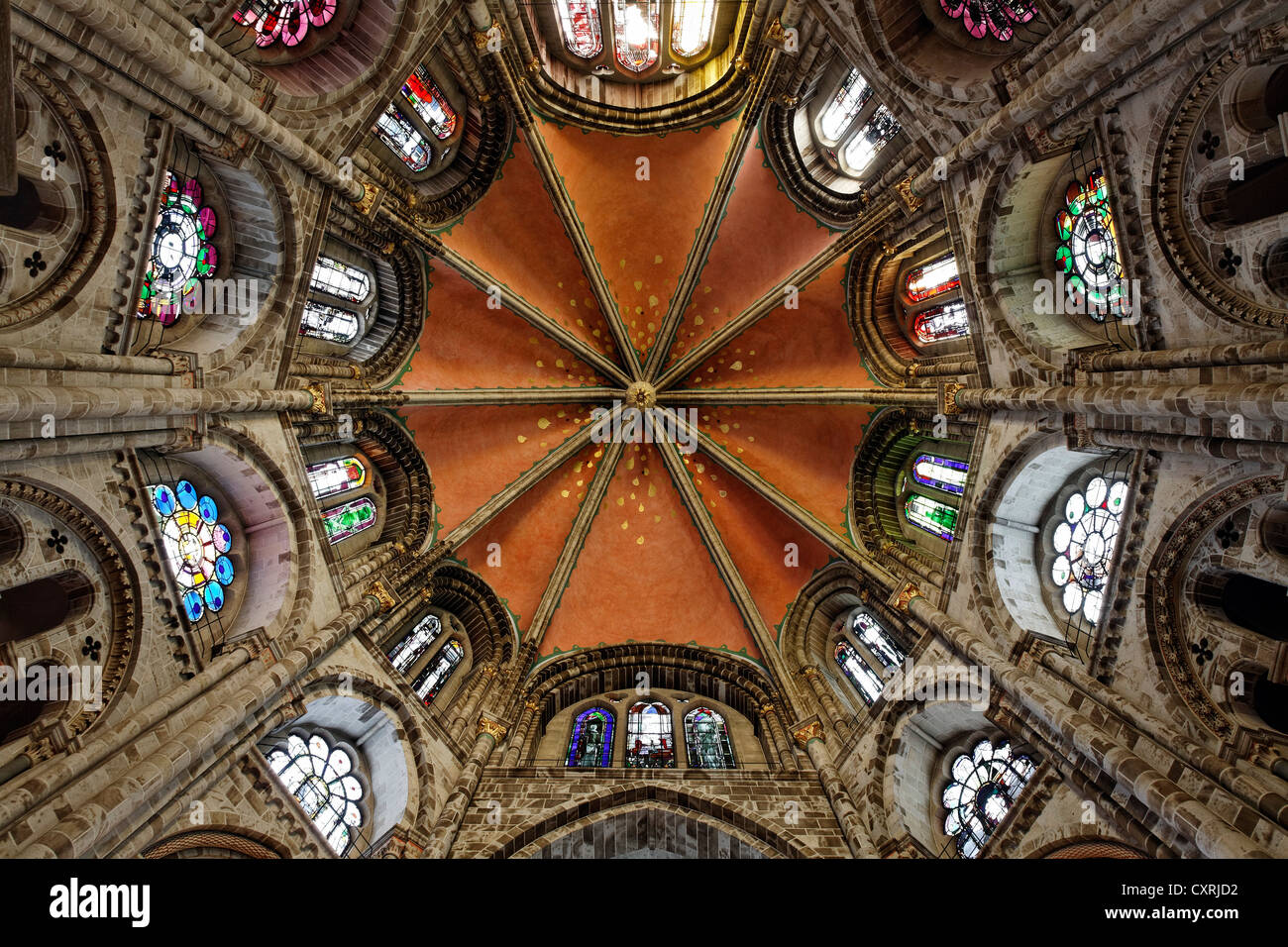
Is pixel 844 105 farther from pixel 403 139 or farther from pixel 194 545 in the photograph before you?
pixel 194 545

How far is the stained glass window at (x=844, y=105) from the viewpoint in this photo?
13.9m

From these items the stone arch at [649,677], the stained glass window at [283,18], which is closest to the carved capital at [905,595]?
the stone arch at [649,677]

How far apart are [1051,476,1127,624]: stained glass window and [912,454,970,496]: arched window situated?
262 cm

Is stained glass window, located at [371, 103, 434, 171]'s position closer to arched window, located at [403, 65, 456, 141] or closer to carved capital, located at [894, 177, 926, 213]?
arched window, located at [403, 65, 456, 141]

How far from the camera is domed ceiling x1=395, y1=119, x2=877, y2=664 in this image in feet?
53.3

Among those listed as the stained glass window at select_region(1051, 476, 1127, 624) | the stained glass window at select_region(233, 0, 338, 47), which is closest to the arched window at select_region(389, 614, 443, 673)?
the stained glass window at select_region(233, 0, 338, 47)

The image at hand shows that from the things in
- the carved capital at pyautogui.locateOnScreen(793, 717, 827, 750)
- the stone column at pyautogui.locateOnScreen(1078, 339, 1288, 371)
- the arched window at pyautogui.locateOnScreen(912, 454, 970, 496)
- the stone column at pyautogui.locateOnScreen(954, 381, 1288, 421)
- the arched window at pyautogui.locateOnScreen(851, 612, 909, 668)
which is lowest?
the carved capital at pyautogui.locateOnScreen(793, 717, 827, 750)

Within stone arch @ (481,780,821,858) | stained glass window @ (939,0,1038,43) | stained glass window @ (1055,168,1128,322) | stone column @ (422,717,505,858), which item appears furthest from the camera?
stone arch @ (481,780,821,858)

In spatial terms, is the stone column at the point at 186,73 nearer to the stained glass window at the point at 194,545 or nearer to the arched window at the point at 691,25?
the stained glass window at the point at 194,545
